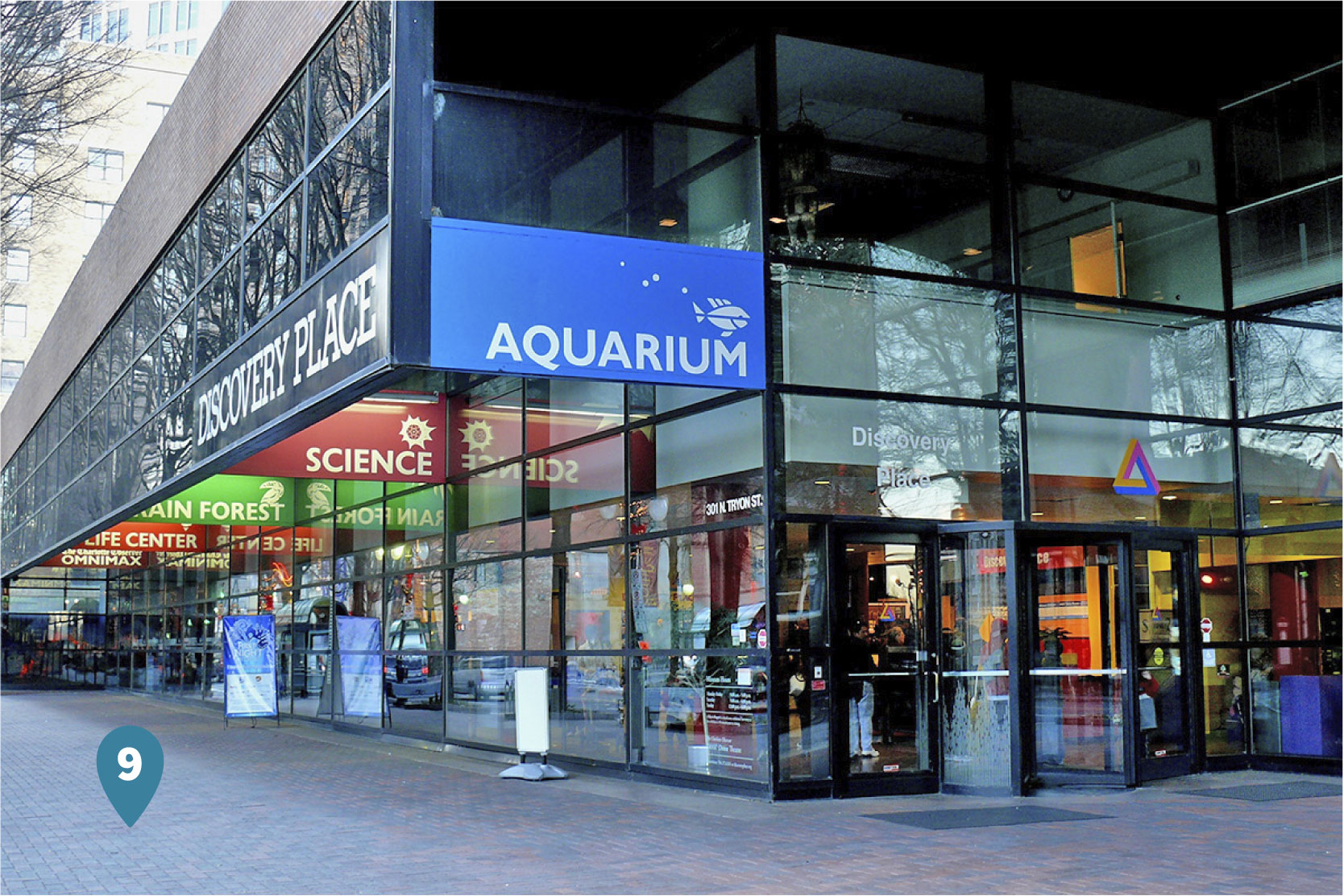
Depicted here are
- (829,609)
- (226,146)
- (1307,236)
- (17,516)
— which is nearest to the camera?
(829,609)

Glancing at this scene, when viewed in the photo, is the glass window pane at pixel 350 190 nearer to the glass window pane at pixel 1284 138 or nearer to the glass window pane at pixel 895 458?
the glass window pane at pixel 895 458

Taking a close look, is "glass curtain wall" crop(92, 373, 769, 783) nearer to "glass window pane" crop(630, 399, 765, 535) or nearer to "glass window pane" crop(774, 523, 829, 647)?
"glass window pane" crop(630, 399, 765, 535)

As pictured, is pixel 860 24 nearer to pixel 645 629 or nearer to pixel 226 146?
pixel 645 629

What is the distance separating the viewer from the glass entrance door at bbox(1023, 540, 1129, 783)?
1214 cm

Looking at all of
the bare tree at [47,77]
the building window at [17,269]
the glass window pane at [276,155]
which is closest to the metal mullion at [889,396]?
the glass window pane at [276,155]

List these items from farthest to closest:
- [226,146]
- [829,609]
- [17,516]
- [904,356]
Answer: [17,516]
[226,146]
[904,356]
[829,609]

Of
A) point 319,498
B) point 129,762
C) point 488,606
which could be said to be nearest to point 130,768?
point 129,762

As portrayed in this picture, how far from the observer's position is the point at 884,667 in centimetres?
1209

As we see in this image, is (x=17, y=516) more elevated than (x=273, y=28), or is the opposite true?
(x=273, y=28)

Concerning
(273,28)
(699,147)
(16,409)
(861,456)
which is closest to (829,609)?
(861,456)

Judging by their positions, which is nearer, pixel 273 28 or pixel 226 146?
pixel 273 28

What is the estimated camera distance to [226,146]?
15.9 meters

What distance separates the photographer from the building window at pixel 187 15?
90.2 meters

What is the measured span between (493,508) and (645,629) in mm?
3880
